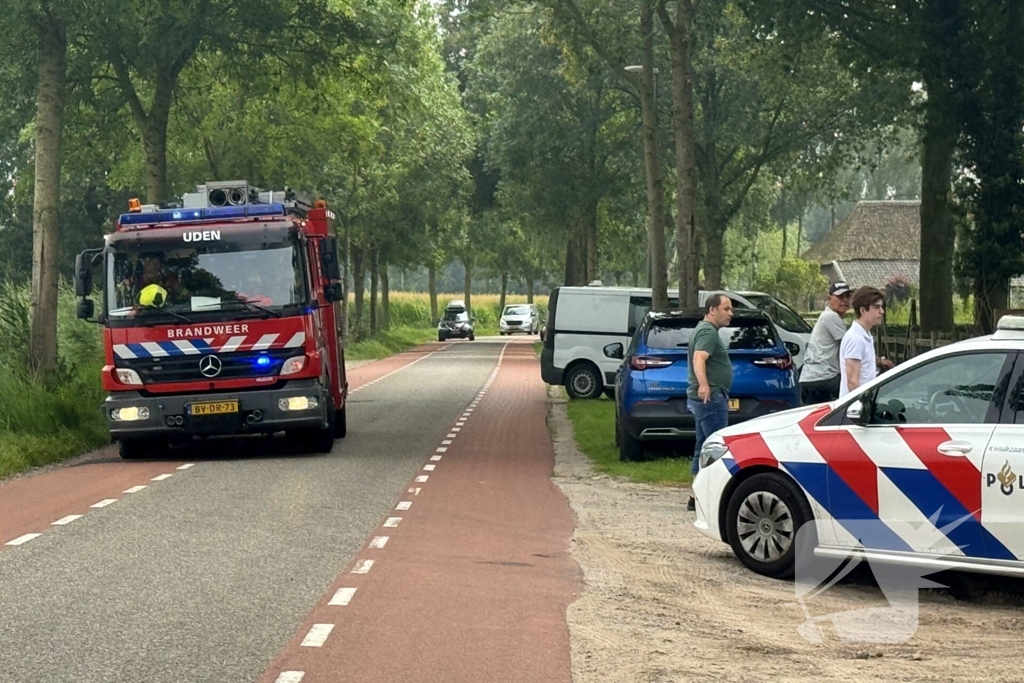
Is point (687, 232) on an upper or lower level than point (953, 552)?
upper

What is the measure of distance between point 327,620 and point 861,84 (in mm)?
32812

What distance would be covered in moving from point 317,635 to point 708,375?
21.3ft

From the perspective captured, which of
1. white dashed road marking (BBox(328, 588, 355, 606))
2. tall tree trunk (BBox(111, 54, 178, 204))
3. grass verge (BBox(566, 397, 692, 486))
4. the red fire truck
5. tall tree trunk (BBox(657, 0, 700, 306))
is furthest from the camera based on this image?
tall tree trunk (BBox(111, 54, 178, 204))

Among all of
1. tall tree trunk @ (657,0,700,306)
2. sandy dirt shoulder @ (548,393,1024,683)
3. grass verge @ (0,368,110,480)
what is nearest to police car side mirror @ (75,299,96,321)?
grass verge @ (0,368,110,480)

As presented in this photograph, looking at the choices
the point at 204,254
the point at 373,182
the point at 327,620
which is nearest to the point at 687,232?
the point at 204,254

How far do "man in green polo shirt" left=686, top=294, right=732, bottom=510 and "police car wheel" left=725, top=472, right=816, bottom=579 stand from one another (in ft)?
10.6

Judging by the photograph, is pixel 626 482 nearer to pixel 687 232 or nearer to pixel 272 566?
pixel 272 566

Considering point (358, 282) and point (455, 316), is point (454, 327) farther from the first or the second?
point (358, 282)

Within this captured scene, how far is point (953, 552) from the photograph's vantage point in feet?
30.1

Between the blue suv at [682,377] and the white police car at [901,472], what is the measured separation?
652 cm

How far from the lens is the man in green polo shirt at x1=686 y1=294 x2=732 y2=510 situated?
1367 centimetres

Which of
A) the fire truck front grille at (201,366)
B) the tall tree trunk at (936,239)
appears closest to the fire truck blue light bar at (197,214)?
the fire truck front grille at (201,366)

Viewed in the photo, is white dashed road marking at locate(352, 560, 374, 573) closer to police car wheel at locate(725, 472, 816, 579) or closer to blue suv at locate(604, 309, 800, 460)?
police car wheel at locate(725, 472, 816, 579)

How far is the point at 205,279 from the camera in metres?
18.1
